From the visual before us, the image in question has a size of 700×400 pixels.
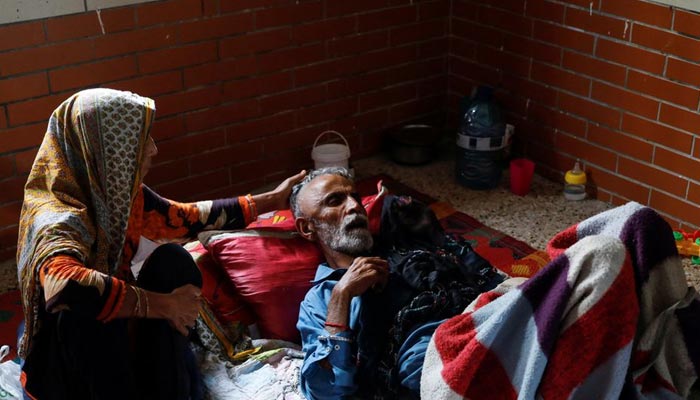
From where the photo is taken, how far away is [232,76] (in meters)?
3.68

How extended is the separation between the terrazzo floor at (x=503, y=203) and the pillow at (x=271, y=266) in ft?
3.25

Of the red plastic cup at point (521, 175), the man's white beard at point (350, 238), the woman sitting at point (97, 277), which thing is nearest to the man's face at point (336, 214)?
the man's white beard at point (350, 238)

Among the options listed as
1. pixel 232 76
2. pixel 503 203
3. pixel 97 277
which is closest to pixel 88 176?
pixel 97 277

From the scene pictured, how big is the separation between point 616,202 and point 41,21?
2478mm

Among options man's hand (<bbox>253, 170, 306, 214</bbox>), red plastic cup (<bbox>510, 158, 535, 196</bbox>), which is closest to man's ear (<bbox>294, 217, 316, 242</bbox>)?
man's hand (<bbox>253, 170, 306, 214</bbox>)

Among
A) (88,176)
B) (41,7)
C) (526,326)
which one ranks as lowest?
(526,326)

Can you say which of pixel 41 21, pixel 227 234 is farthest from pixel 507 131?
pixel 41 21

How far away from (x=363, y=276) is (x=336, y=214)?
1.14 feet

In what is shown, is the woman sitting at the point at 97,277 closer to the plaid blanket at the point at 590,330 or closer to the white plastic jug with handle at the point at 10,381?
the white plastic jug with handle at the point at 10,381

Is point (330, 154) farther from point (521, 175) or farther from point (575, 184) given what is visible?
point (575, 184)

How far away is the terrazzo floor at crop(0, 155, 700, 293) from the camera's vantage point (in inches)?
140

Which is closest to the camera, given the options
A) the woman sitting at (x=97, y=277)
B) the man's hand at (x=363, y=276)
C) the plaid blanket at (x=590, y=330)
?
the plaid blanket at (x=590, y=330)

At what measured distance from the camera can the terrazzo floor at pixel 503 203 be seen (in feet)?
11.7

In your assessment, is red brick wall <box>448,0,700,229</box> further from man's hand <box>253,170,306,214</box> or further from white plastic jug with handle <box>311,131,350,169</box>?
man's hand <box>253,170,306,214</box>
